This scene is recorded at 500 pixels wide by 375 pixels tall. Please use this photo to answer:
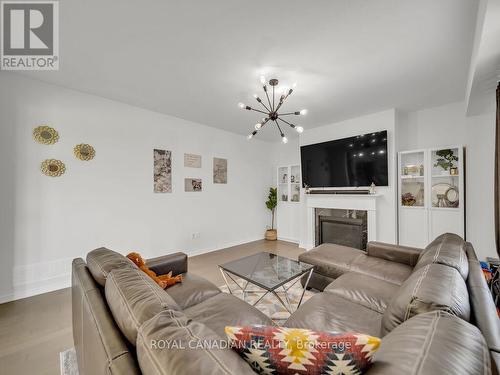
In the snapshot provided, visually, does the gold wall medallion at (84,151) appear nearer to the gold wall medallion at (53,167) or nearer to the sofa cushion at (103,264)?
the gold wall medallion at (53,167)

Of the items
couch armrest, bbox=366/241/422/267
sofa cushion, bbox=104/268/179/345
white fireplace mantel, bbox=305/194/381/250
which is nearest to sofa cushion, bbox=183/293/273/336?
sofa cushion, bbox=104/268/179/345

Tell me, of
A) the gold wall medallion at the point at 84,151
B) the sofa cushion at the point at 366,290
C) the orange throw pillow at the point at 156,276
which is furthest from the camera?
the gold wall medallion at the point at 84,151

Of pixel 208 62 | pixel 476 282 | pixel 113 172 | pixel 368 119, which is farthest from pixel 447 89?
pixel 113 172

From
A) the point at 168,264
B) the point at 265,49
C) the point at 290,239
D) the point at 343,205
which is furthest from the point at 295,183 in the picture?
the point at 168,264

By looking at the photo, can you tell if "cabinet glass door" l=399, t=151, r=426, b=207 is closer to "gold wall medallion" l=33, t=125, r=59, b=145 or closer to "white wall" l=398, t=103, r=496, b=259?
"white wall" l=398, t=103, r=496, b=259

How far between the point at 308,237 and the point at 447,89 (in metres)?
3.39

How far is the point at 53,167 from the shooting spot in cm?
282

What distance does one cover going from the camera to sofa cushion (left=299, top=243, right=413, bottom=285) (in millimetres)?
2102

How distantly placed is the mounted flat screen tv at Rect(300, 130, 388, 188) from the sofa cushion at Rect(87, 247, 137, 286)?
12.8 feet

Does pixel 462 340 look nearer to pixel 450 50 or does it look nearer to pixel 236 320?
pixel 236 320

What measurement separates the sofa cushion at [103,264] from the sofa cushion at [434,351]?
1.36 m

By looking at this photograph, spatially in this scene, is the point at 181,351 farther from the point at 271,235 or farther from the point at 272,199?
the point at 272,199

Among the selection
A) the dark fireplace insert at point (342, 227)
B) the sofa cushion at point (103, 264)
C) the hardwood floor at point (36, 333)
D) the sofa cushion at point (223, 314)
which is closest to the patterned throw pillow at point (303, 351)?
the sofa cushion at point (223, 314)

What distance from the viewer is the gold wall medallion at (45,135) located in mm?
2721
